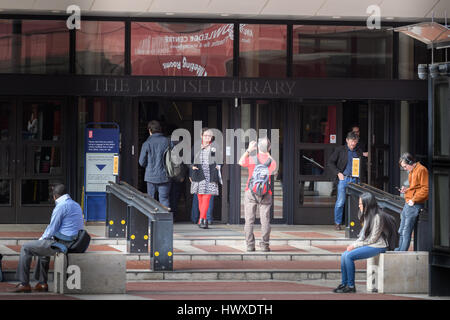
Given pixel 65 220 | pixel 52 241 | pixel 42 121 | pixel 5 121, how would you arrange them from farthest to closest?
pixel 42 121
pixel 5 121
pixel 65 220
pixel 52 241

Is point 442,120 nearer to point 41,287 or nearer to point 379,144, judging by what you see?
point 41,287

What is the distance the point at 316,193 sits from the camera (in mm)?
18672

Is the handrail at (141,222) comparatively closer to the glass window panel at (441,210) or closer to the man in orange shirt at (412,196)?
the man in orange shirt at (412,196)

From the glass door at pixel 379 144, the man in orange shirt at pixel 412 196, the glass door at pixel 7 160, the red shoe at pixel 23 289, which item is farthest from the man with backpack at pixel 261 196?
the glass door at pixel 7 160

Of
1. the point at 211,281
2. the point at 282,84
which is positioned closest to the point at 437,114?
the point at 211,281

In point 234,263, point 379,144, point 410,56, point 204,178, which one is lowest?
point 234,263

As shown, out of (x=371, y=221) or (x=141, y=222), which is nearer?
(x=371, y=221)

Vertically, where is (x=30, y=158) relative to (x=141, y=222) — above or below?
above

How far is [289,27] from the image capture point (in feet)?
59.8

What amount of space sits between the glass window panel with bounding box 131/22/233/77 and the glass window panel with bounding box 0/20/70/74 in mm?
1269

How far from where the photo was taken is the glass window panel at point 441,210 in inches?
448

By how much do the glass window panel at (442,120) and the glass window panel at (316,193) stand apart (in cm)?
725

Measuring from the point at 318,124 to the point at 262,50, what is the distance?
5.85ft

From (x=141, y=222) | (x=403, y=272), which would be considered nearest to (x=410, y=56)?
(x=141, y=222)
